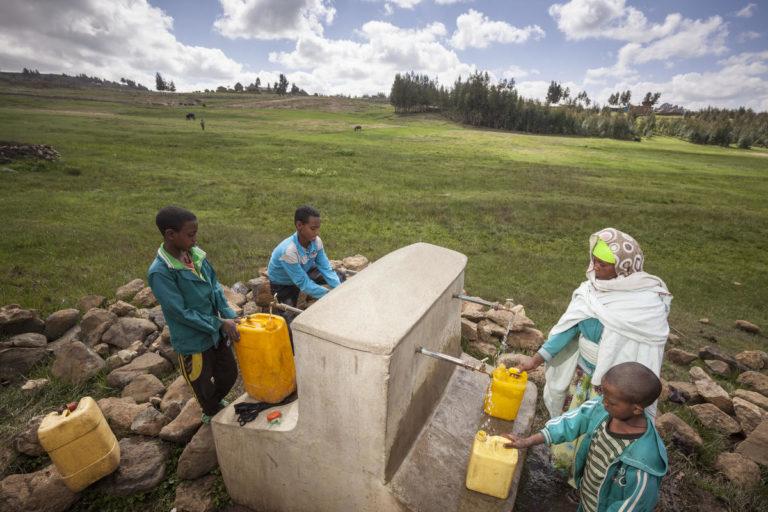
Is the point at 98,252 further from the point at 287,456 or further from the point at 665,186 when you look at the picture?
the point at 665,186

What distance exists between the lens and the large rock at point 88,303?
5.20 meters

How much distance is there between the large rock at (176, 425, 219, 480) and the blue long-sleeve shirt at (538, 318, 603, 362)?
283 centimetres

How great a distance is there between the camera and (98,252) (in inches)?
290

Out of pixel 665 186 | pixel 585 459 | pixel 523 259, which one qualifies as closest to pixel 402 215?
pixel 523 259

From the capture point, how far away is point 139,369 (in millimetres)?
3998

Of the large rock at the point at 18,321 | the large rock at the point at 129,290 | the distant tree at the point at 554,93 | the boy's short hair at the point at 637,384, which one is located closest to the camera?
the boy's short hair at the point at 637,384

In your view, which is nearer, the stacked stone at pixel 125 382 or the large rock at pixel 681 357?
the stacked stone at pixel 125 382

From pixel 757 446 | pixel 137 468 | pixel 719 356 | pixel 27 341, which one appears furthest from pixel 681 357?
pixel 27 341

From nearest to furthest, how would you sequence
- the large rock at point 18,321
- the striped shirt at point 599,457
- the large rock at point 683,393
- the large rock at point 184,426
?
the striped shirt at point 599,457, the large rock at point 184,426, the large rock at point 683,393, the large rock at point 18,321

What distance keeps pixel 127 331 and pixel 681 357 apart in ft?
25.3

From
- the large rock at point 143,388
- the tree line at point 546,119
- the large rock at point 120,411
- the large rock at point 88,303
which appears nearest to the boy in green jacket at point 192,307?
the large rock at point 120,411

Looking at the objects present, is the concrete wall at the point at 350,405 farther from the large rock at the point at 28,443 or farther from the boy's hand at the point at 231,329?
the large rock at the point at 28,443

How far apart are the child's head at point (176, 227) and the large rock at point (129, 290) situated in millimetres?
3821

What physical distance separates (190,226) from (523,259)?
26.9 ft
